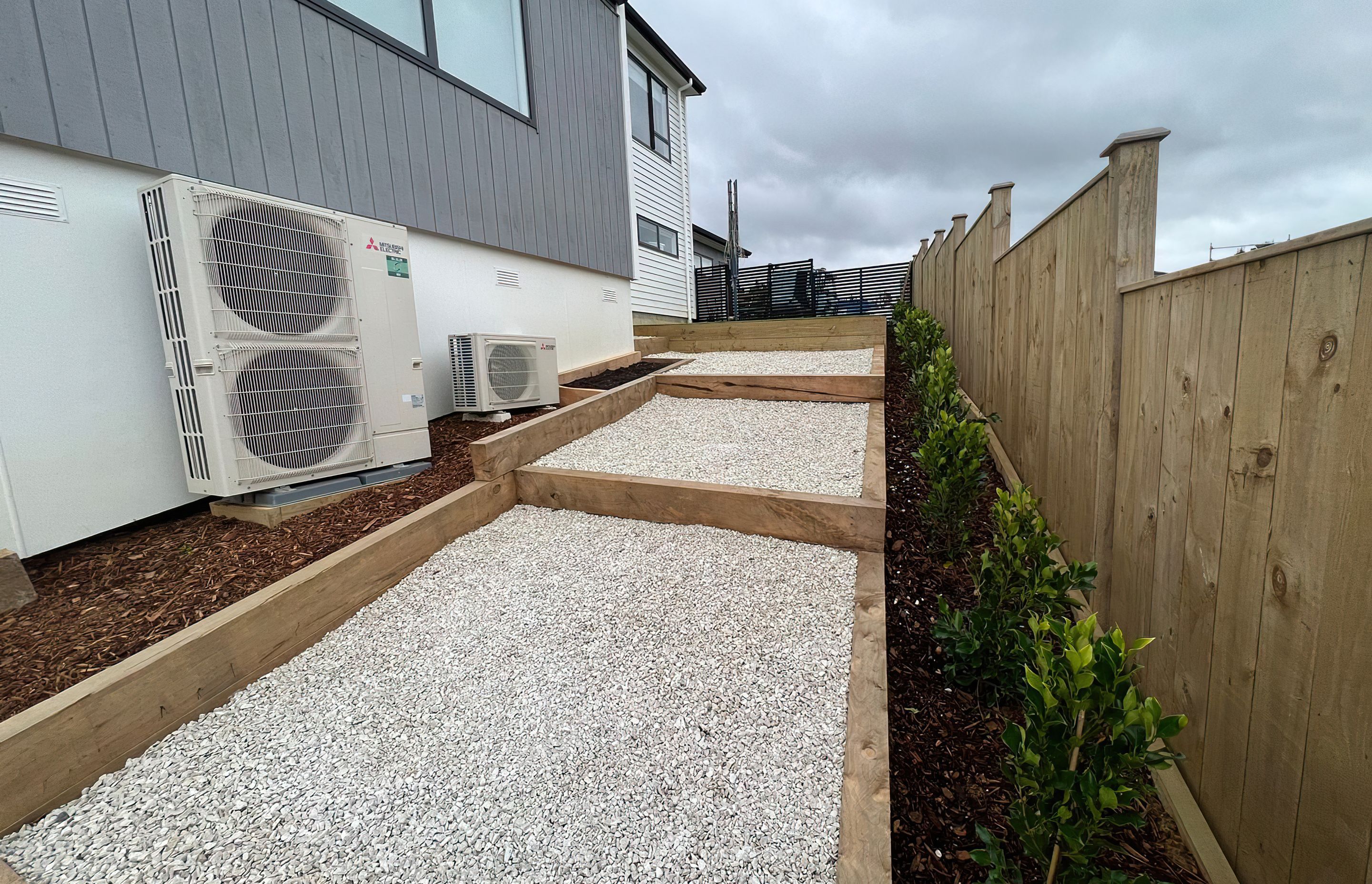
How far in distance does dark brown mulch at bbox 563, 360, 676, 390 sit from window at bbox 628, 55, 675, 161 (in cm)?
410

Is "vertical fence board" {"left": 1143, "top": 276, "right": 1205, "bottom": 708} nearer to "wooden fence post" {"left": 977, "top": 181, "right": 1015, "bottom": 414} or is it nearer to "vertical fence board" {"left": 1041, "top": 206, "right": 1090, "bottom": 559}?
"vertical fence board" {"left": 1041, "top": 206, "right": 1090, "bottom": 559}

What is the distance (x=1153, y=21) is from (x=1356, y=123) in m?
1.30

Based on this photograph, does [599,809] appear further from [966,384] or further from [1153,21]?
[966,384]

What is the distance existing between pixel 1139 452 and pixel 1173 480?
0.82ft

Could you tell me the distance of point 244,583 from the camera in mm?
2064

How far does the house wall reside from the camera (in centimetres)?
224

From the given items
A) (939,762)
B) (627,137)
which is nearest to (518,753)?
(939,762)

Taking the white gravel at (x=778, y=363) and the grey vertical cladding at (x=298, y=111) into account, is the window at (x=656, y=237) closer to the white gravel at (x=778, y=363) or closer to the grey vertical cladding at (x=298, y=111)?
the white gravel at (x=778, y=363)

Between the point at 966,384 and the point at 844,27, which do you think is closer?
the point at 966,384

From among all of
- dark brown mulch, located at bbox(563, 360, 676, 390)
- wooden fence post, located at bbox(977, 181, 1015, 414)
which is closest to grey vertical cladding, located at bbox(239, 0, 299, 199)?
dark brown mulch, located at bbox(563, 360, 676, 390)

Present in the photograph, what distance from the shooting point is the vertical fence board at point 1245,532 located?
3.44ft

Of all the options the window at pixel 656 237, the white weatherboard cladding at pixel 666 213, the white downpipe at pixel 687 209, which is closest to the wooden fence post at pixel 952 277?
the white weatherboard cladding at pixel 666 213

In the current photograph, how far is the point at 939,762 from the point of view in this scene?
1565 millimetres

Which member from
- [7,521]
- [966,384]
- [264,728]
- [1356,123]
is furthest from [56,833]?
[966,384]
